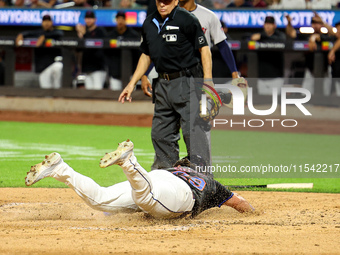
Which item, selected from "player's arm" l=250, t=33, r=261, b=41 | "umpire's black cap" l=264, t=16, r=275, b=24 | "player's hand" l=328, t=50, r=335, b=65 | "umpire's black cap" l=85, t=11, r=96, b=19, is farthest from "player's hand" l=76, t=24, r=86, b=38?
"player's hand" l=328, t=50, r=335, b=65

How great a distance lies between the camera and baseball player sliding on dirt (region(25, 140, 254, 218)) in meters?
4.37

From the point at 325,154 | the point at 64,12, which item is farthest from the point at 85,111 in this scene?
the point at 325,154

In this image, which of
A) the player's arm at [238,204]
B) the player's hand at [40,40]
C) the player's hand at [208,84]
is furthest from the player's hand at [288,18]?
the player's arm at [238,204]

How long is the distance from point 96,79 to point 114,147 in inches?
186

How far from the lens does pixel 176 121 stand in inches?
239

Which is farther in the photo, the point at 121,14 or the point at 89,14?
the point at 89,14

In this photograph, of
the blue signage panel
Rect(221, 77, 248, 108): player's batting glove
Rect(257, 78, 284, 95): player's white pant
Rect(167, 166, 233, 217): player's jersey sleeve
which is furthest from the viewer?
the blue signage panel

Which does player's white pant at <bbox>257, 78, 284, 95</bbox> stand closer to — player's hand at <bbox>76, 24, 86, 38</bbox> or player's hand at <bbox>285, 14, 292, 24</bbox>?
player's hand at <bbox>285, 14, 292, 24</bbox>

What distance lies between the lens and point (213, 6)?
1484 centimetres

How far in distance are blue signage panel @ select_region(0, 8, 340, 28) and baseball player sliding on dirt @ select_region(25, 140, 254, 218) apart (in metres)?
9.82

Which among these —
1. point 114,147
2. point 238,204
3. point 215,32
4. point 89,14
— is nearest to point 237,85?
point 215,32

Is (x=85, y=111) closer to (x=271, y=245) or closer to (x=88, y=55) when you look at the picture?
(x=88, y=55)

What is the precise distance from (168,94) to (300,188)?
212 centimetres

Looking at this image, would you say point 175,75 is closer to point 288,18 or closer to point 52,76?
point 288,18
